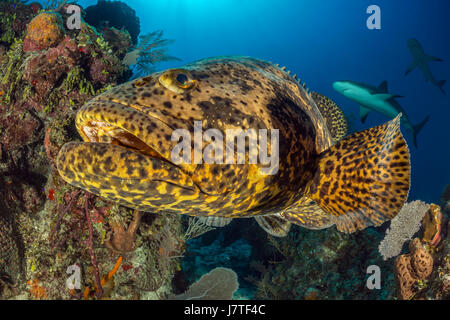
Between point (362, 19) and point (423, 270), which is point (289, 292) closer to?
point (423, 270)

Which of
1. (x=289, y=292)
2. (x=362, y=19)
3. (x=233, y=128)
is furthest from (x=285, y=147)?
(x=362, y=19)

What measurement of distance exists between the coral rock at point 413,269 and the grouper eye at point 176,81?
20.9ft

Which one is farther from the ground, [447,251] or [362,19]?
[362,19]

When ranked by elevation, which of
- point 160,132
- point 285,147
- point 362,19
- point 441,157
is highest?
point 362,19

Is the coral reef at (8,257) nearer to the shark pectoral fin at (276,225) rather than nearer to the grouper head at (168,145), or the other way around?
the grouper head at (168,145)

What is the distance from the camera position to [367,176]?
7.65 ft

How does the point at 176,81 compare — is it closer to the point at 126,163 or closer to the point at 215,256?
the point at 126,163

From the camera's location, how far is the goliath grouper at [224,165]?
5.44 ft

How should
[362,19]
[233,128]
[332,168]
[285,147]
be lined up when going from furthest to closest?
[362,19] → [332,168] → [285,147] → [233,128]

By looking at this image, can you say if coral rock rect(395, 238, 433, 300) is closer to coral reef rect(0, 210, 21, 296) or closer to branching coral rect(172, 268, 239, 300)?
branching coral rect(172, 268, 239, 300)

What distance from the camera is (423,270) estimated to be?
5492mm

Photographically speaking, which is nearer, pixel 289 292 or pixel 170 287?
pixel 170 287

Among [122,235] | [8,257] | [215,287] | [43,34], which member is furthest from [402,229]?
[43,34]

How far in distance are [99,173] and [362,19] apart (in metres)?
133
